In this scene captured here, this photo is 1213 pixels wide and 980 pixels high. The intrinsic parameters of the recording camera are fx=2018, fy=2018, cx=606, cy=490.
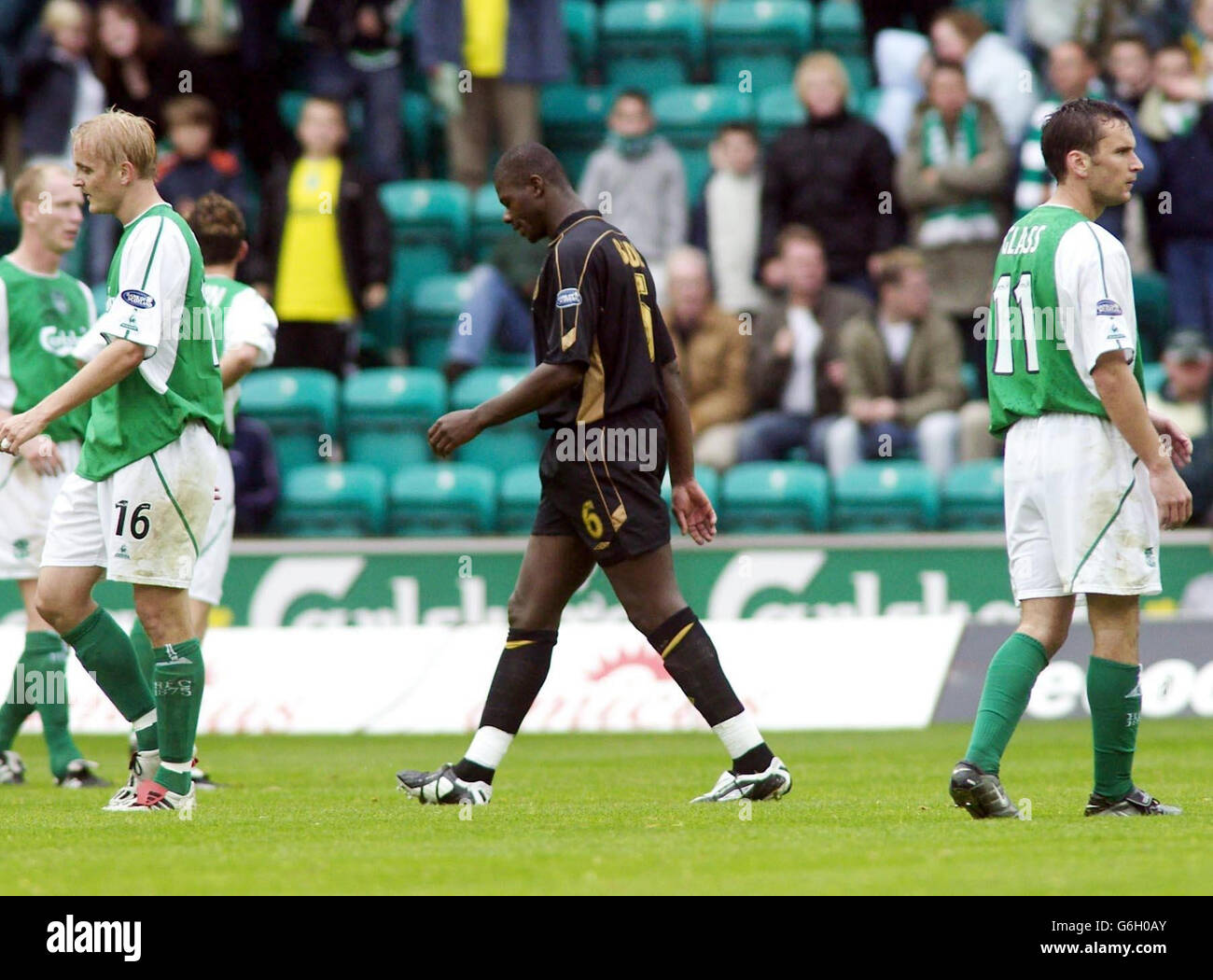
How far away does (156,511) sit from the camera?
6746mm

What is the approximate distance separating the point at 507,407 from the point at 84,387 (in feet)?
4.52

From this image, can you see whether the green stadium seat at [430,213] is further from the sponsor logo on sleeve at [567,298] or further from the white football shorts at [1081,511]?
the white football shorts at [1081,511]

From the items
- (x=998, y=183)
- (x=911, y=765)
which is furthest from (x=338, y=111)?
(x=911, y=765)

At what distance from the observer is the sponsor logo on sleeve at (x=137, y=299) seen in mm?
6598

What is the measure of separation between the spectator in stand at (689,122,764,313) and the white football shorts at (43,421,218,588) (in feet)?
28.1

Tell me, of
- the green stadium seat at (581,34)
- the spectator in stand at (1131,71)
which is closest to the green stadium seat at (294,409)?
the green stadium seat at (581,34)

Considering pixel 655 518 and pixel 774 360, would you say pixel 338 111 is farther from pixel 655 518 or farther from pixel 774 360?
pixel 655 518

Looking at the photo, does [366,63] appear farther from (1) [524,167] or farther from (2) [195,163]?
Answer: (1) [524,167]

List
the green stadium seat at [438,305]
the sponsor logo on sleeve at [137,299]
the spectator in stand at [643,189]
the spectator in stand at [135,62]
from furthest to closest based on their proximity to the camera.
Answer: the green stadium seat at [438,305] < the spectator in stand at [135,62] < the spectator in stand at [643,189] < the sponsor logo on sleeve at [137,299]

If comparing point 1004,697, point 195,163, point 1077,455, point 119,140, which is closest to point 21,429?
point 119,140

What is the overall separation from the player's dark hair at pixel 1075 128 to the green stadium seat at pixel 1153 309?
8612 millimetres
